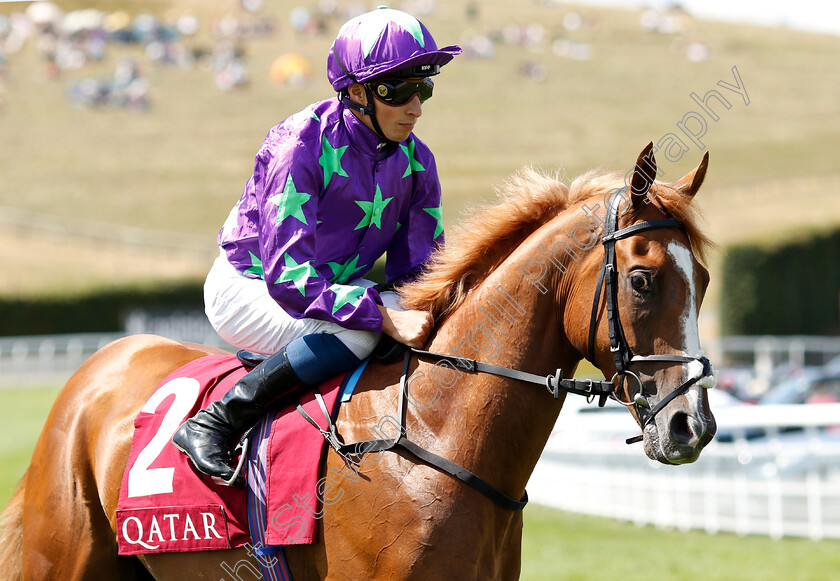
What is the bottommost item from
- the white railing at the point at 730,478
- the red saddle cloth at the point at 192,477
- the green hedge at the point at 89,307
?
the green hedge at the point at 89,307

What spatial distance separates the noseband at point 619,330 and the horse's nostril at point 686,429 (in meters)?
0.05

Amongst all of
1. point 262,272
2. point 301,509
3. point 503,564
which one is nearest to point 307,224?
point 262,272

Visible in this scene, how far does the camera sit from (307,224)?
2688mm

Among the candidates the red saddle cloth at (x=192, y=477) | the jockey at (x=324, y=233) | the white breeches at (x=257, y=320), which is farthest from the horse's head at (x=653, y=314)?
the red saddle cloth at (x=192, y=477)

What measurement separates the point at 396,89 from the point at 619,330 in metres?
Answer: 1.00

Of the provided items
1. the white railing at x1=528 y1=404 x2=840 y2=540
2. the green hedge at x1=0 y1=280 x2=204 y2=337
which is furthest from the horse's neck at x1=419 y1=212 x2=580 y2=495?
the green hedge at x1=0 y1=280 x2=204 y2=337

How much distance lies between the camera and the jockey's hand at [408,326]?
2.65 m

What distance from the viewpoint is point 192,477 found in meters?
2.85

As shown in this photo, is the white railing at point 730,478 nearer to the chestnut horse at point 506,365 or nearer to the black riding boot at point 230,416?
the chestnut horse at point 506,365

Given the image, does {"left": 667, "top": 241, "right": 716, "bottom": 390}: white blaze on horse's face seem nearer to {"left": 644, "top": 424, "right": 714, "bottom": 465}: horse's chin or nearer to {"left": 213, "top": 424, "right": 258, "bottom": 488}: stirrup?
{"left": 644, "top": 424, "right": 714, "bottom": 465}: horse's chin

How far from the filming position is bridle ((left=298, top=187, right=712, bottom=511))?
2324 millimetres

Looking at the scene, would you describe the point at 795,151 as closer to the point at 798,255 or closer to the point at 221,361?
the point at 798,255

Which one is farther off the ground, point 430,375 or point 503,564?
point 430,375

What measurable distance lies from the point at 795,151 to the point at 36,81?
41.0 m
